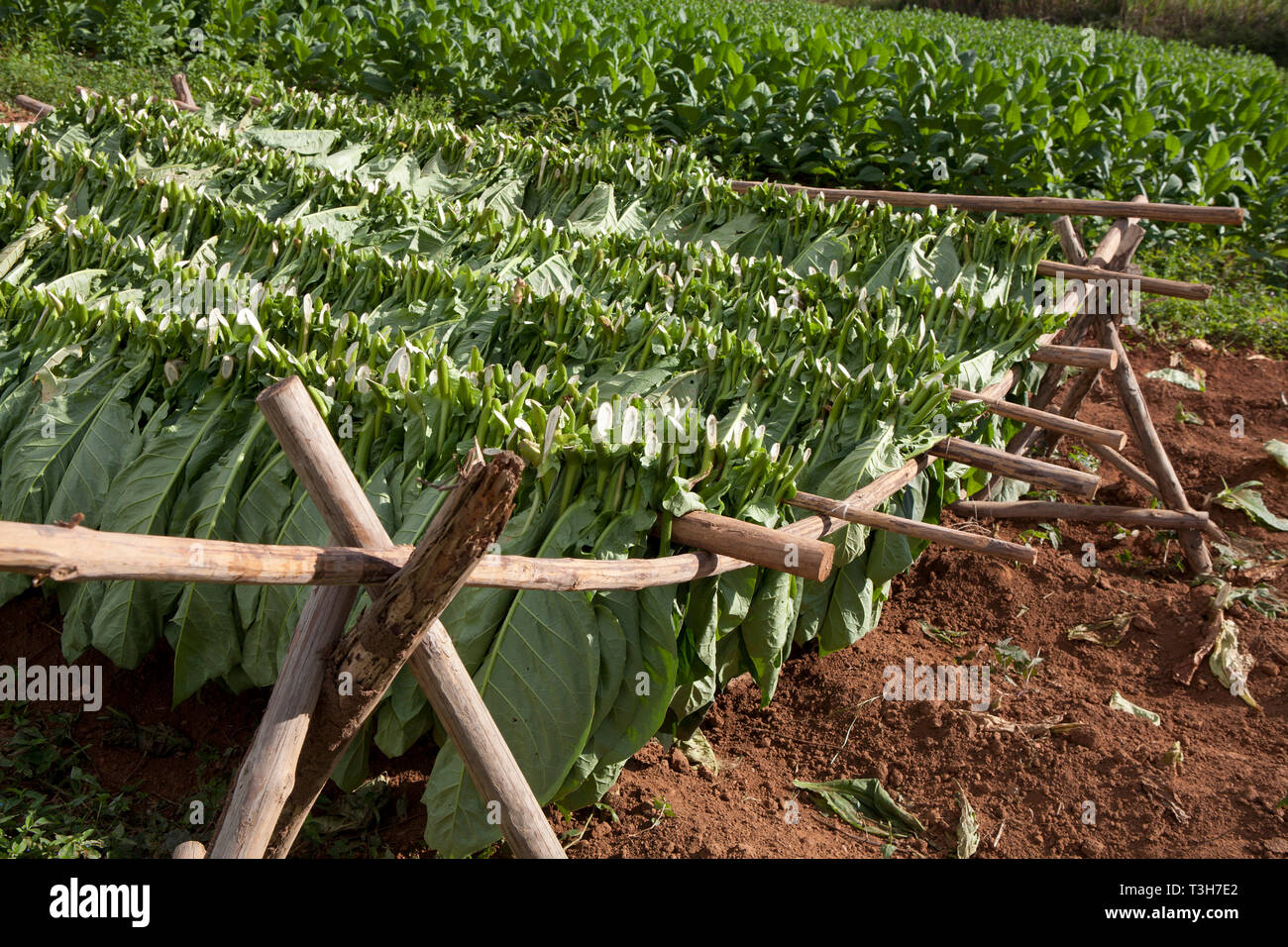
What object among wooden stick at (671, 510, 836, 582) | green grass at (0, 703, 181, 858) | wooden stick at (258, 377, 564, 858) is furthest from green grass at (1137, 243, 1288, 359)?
green grass at (0, 703, 181, 858)

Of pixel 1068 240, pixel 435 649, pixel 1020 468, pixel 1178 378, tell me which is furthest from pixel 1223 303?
pixel 435 649

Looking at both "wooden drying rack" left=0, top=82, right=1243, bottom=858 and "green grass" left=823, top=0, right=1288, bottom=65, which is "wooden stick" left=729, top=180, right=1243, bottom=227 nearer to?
"wooden drying rack" left=0, top=82, right=1243, bottom=858

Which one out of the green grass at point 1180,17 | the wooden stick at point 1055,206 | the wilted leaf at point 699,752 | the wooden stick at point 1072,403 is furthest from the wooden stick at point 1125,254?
the green grass at point 1180,17

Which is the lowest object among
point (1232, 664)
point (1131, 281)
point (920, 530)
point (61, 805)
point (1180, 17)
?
point (61, 805)

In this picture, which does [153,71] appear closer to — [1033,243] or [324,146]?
[324,146]

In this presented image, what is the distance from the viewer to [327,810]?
277 cm

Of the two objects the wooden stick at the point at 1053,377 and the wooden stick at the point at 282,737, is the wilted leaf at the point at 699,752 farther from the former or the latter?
the wooden stick at the point at 1053,377

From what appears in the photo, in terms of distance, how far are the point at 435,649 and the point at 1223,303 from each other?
7005 millimetres

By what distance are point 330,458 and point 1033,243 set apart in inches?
144

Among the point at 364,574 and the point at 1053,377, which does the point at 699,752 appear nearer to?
the point at 364,574

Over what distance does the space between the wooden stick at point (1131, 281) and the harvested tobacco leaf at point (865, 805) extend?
252cm

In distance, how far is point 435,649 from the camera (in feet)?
6.73

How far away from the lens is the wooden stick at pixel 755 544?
2176mm

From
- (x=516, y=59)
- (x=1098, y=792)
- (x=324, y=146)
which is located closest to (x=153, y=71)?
(x=516, y=59)
